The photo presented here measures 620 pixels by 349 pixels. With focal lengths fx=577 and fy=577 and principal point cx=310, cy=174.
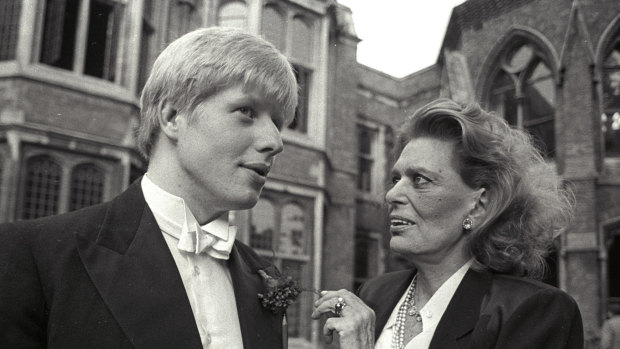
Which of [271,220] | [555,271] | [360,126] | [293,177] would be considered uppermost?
[360,126]

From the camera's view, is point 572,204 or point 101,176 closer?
point 572,204

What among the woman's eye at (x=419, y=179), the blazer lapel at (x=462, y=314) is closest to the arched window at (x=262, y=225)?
the woman's eye at (x=419, y=179)

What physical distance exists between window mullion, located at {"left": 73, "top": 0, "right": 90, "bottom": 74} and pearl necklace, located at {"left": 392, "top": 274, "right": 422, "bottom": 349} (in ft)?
21.5

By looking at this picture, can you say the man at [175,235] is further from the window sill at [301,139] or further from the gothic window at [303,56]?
the gothic window at [303,56]

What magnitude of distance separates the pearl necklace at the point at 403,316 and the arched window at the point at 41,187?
5.91 m

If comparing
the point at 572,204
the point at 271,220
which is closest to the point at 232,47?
the point at 572,204

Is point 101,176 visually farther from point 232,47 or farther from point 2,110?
point 232,47

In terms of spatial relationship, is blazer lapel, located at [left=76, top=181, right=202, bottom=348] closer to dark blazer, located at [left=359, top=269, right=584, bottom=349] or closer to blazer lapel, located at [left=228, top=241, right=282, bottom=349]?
Answer: blazer lapel, located at [left=228, top=241, right=282, bottom=349]

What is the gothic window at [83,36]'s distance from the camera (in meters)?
7.73

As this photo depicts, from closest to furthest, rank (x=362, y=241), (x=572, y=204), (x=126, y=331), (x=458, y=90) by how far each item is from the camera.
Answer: (x=126, y=331)
(x=572, y=204)
(x=458, y=90)
(x=362, y=241)

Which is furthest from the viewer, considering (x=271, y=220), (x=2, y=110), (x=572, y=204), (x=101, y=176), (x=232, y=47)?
(x=271, y=220)

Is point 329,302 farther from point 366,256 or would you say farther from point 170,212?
point 366,256

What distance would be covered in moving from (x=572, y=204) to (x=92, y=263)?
2340 millimetres

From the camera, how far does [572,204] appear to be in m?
2.94
